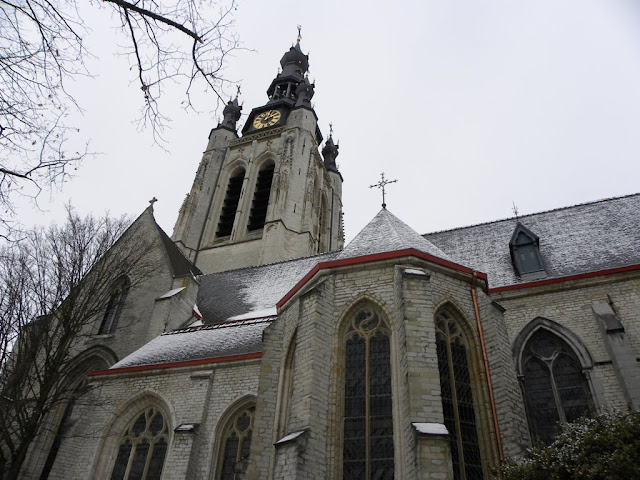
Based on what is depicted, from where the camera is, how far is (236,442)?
9.30 m

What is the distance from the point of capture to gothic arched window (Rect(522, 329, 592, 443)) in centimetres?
871


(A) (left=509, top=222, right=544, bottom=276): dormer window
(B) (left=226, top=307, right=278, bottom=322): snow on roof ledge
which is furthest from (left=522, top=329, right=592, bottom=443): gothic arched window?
(B) (left=226, top=307, right=278, bottom=322): snow on roof ledge

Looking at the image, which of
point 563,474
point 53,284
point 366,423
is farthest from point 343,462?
point 53,284

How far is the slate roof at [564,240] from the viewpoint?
34.9 ft

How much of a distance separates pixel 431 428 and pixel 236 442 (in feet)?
14.4

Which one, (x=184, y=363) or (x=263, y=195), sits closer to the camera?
(x=184, y=363)

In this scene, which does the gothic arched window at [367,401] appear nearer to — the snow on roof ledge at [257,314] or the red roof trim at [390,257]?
the red roof trim at [390,257]

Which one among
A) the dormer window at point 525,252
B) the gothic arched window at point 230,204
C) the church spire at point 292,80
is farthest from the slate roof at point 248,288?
the church spire at point 292,80

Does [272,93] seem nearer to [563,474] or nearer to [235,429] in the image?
[235,429]

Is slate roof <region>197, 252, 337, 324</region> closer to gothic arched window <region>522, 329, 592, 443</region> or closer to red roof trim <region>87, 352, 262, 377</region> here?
red roof trim <region>87, 352, 262, 377</region>

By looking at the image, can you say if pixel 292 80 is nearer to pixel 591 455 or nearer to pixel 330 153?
pixel 330 153

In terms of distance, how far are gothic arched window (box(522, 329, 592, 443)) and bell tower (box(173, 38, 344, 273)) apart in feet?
42.0

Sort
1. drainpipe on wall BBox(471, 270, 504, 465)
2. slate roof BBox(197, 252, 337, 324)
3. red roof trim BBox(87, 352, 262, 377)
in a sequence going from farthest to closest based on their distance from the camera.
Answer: slate roof BBox(197, 252, 337, 324)
red roof trim BBox(87, 352, 262, 377)
drainpipe on wall BBox(471, 270, 504, 465)

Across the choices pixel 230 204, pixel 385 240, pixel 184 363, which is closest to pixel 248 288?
pixel 184 363
